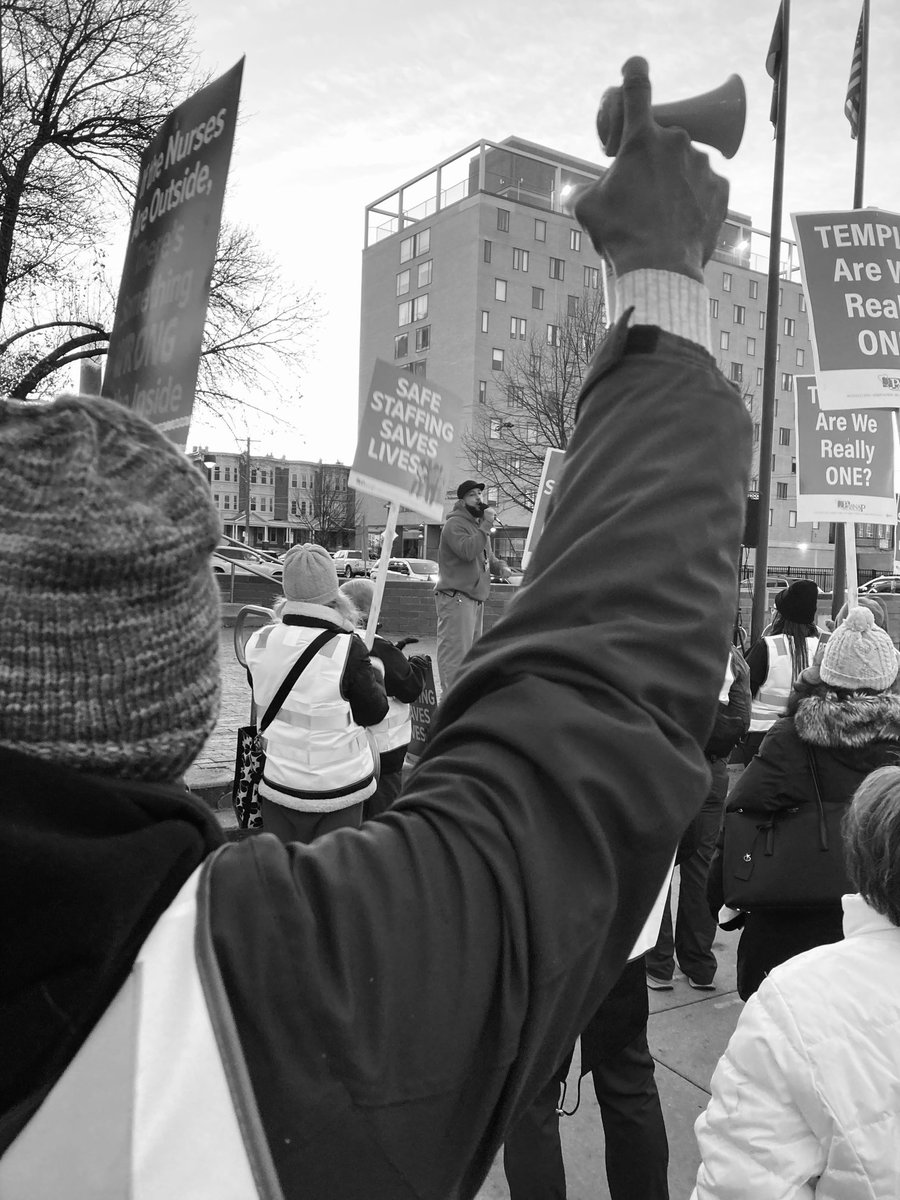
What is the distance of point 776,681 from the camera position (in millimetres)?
5422

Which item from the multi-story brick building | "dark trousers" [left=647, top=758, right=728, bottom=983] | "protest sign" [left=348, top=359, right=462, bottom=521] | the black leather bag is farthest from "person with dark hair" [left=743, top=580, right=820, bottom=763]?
the multi-story brick building

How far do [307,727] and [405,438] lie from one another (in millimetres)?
2688

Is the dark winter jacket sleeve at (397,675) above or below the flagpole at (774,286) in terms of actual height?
below

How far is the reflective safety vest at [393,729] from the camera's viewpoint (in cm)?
508

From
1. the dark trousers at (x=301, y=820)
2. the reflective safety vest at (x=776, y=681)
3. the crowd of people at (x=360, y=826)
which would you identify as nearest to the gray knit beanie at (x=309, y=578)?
the dark trousers at (x=301, y=820)

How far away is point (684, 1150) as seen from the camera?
3.18m

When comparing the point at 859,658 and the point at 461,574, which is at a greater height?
the point at 461,574

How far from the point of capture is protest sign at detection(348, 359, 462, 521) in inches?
241

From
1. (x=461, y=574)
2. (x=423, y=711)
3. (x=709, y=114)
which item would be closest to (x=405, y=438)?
(x=423, y=711)

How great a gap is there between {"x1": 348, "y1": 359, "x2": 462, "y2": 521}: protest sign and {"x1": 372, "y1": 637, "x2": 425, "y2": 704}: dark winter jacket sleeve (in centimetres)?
134

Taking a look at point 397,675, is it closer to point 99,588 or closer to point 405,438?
point 405,438

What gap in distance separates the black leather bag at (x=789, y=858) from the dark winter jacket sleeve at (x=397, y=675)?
90.8 inches

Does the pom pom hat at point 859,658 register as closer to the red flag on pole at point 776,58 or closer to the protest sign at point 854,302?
the protest sign at point 854,302

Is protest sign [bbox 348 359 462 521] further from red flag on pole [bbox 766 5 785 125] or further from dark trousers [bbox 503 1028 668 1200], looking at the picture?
red flag on pole [bbox 766 5 785 125]
